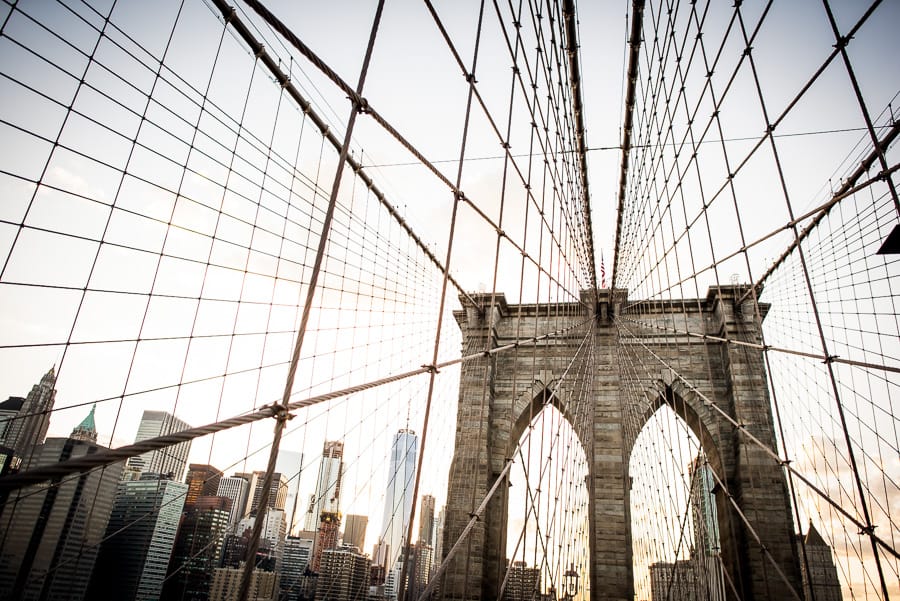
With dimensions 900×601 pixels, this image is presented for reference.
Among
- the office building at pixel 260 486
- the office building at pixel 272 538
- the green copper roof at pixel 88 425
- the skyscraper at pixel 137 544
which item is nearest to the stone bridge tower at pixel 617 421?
the office building at pixel 272 538

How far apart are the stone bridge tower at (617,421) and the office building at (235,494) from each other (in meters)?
4.04

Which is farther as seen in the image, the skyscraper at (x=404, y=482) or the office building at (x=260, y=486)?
the skyscraper at (x=404, y=482)

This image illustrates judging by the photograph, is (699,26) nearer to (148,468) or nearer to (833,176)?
(833,176)

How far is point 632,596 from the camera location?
30.1ft

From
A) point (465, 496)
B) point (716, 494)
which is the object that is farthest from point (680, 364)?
point (465, 496)

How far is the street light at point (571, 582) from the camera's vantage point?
8008 millimetres

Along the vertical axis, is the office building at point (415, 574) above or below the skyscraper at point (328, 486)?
below

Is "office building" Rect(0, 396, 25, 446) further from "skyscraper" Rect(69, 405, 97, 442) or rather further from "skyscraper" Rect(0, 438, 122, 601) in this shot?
Answer: "skyscraper" Rect(69, 405, 97, 442)

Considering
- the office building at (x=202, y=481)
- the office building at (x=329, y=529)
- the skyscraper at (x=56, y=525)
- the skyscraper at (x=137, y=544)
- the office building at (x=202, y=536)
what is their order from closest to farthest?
the skyscraper at (x=56, y=525)
the office building at (x=202, y=481)
the office building at (x=202, y=536)
the skyscraper at (x=137, y=544)
the office building at (x=329, y=529)

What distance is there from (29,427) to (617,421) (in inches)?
417

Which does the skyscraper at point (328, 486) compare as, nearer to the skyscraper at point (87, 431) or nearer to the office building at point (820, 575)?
the skyscraper at point (87, 431)

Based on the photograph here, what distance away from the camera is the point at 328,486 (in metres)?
5.16

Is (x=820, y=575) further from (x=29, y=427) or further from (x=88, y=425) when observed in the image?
(x=29, y=427)

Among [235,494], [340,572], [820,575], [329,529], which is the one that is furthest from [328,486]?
[820,575]
